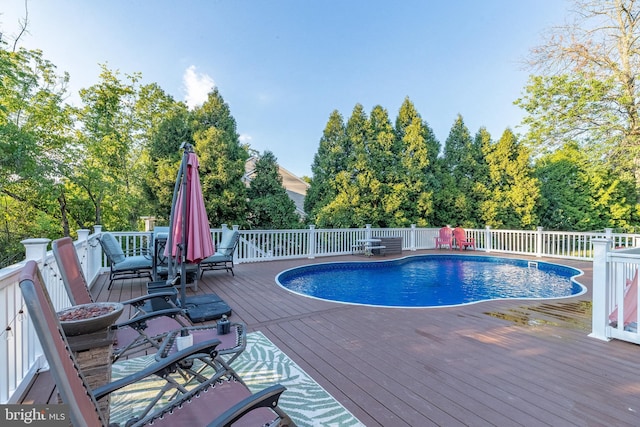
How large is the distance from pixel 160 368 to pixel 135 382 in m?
0.15

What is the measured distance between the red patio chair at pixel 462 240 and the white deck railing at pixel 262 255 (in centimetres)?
27

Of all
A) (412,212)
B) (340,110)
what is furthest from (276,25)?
(412,212)

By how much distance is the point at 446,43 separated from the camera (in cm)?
1129

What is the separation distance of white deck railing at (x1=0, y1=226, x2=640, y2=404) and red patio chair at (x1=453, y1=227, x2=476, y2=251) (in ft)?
0.89

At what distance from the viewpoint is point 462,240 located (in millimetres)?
12367

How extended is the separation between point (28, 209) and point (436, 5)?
16.6 m

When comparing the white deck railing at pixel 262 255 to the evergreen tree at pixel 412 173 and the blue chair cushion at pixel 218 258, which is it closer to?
the evergreen tree at pixel 412 173

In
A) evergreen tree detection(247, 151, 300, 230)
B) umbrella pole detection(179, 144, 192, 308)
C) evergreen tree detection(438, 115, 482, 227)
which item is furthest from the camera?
evergreen tree detection(438, 115, 482, 227)

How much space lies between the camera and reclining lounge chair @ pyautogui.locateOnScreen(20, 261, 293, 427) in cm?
89

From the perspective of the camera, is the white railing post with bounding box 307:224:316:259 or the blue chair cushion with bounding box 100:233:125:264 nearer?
the blue chair cushion with bounding box 100:233:125:264

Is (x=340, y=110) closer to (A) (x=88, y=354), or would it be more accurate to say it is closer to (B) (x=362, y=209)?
(B) (x=362, y=209)

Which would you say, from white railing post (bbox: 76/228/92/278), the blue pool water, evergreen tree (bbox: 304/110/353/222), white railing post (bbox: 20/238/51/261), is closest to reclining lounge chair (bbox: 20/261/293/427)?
white railing post (bbox: 20/238/51/261)

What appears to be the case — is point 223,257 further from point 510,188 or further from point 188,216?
point 510,188

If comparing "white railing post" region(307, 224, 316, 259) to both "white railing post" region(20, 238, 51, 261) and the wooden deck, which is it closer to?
the wooden deck
